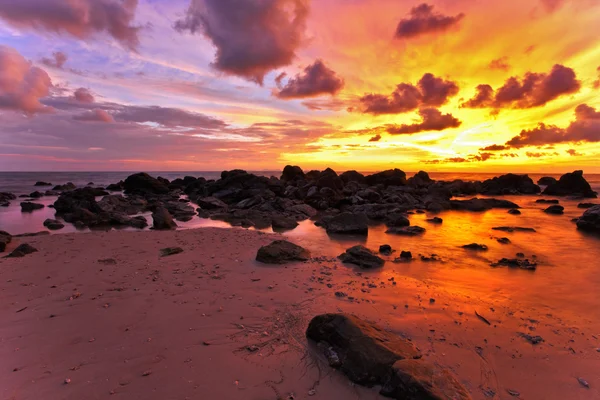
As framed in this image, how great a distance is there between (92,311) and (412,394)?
19.8 feet

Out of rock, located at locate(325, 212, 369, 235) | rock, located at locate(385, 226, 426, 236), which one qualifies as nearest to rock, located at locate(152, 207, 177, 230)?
rock, located at locate(325, 212, 369, 235)

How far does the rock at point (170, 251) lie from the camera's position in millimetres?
10647

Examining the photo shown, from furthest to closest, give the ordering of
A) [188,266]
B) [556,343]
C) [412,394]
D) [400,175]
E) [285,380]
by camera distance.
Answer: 1. [400,175]
2. [188,266]
3. [556,343]
4. [285,380]
5. [412,394]

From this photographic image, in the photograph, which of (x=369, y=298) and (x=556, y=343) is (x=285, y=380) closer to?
(x=369, y=298)

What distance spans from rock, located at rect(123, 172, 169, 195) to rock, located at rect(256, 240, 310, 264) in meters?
35.1

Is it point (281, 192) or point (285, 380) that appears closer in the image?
point (285, 380)

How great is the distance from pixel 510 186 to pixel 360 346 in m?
56.8

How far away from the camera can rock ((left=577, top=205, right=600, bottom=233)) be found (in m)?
17.5

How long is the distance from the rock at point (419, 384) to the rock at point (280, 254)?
613 cm

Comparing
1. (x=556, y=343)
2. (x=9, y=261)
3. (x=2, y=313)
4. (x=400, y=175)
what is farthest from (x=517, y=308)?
(x=400, y=175)

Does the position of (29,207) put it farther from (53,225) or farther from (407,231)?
(407,231)

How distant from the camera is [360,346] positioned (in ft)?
14.9

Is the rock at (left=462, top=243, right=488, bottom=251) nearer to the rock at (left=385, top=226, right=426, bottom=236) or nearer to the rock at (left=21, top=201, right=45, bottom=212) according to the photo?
the rock at (left=385, top=226, right=426, bottom=236)

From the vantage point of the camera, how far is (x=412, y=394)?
366cm
